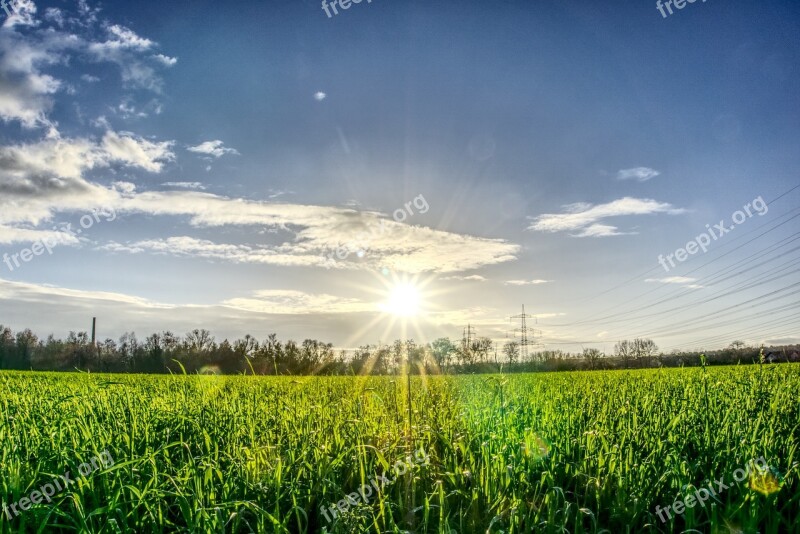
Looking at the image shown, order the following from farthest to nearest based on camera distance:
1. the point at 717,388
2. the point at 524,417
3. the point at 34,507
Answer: the point at 717,388
the point at 524,417
the point at 34,507

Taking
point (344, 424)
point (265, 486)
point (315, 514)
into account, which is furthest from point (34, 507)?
point (344, 424)

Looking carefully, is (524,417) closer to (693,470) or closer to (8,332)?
(693,470)

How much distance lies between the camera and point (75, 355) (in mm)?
43188

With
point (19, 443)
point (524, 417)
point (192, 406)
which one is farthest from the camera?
point (192, 406)

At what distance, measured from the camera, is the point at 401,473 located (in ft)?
9.51

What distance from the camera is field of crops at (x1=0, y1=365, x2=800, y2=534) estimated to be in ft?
7.81

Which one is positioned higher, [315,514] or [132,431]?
[132,431]

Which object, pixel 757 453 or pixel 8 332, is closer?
pixel 757 453

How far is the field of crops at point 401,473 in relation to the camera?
2381 mm

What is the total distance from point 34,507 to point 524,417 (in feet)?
12.2

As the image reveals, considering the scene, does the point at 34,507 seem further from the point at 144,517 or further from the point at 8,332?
the point at 8,332

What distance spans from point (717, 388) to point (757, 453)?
2.66 m

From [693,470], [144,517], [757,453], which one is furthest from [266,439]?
[757,453]

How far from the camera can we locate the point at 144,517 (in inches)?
95.0
